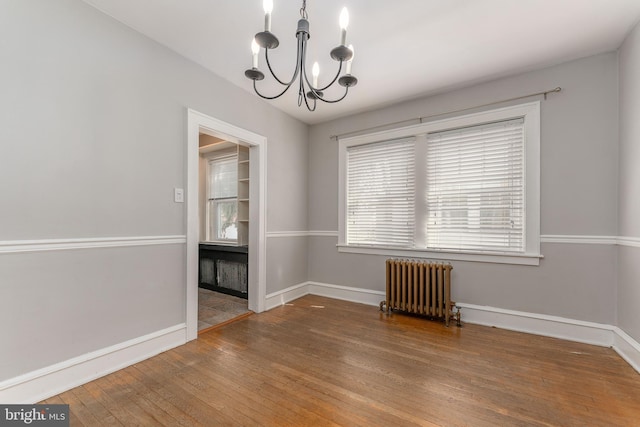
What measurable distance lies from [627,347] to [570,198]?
133cm

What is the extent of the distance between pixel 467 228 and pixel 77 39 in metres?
3.94

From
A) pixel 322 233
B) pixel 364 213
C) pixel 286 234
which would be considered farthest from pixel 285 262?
pixel 364 213

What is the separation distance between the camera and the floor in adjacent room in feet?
10.1

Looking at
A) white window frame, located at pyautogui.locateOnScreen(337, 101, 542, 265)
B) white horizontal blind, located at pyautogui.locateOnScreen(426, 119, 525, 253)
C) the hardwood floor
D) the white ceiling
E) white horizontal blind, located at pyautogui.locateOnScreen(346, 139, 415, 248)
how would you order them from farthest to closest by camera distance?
1. white horizontal blind, located at pyautogui.locateOnScreen(346, 139, 415, 248)
2. white horizontal blind, located at pyautogui.locateOnScreen(426, 119, 525, 253)
3. white window frame, located at pyautogui.locateOnScreen(337, 101, 542, 265)
4. the white ceiling
5. the hardwood floor

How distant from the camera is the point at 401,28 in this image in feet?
7.16

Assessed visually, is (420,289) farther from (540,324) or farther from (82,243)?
(82,243)

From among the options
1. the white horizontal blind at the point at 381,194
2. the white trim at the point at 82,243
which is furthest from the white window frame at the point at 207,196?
the white trim at the point at 82,243

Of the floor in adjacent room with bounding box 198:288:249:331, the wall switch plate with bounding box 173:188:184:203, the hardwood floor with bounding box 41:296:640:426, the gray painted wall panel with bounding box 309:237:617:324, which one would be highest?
the wall switch plate with bounding box 173:188:184:203

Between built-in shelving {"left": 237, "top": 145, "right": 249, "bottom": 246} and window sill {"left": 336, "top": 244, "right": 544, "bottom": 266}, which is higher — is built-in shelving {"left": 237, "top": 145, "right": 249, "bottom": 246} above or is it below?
above

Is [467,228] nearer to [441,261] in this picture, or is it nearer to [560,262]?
[441,261]

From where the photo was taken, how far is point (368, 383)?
6.27 ft

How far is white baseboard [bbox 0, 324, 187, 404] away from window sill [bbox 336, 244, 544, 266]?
242cm

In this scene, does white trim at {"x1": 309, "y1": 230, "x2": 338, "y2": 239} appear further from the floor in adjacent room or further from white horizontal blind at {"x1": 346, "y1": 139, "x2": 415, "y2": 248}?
the floor in adjacent room

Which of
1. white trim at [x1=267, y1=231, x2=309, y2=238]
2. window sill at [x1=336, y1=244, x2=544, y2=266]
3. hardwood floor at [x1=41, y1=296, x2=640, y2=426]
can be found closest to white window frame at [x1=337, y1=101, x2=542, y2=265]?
window sill at [x1=336, y1=244, x2=544, y2=266]
